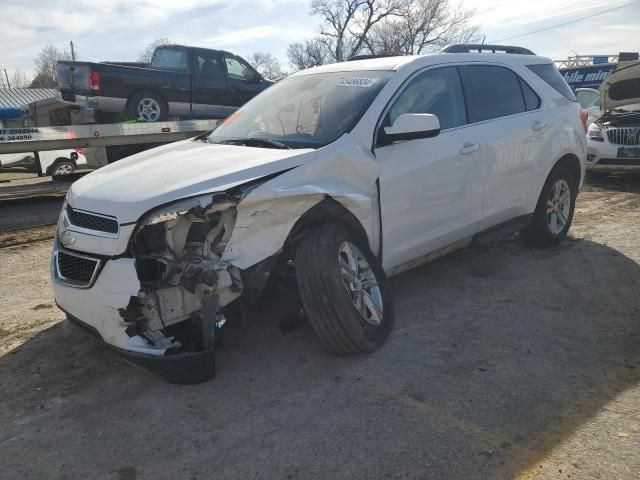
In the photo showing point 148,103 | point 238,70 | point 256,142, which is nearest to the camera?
point 256,142

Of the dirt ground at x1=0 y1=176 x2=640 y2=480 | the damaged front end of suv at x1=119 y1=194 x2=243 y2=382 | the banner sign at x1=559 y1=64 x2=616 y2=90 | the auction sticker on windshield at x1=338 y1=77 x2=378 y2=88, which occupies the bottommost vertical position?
the dirt ground at x1=0 y1=176 x2=640 y2=480

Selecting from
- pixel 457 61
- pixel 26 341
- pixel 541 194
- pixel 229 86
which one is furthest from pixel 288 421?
pixel 229 86

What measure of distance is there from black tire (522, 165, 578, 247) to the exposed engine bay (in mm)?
3565

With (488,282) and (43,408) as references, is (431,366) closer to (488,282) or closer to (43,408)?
(488,282)

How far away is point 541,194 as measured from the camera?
541 cm

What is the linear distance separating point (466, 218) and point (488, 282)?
0.70m

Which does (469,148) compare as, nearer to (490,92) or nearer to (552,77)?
(490,92)

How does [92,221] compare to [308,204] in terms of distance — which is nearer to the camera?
[92,221]

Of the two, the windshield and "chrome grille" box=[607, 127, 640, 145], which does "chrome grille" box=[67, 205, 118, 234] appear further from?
"chrome grille" box=[607, 127, 640, 145]

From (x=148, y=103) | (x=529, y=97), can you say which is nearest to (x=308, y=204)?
(x=529, y=97)

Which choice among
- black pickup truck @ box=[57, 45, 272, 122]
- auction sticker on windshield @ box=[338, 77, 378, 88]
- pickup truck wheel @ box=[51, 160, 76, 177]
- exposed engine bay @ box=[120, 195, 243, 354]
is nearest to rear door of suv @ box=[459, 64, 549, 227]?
auction sticker on windshield @ box=[338, 77, 378, 88]

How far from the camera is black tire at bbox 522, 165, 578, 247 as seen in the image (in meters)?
5.46

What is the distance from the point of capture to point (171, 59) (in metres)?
11.5

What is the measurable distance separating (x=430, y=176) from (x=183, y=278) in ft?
6.59
